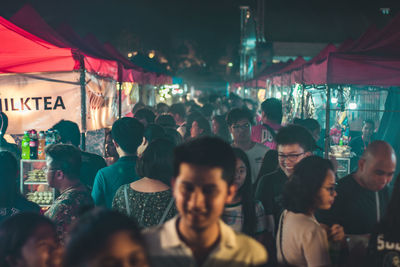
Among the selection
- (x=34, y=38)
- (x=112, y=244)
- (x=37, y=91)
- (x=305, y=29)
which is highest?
(x=305, y=29)

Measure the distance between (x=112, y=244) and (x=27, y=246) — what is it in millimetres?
792

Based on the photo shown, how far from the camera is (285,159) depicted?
13.3 feet

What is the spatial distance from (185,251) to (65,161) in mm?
2059

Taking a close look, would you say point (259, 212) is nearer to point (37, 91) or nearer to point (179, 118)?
point (37, 91)

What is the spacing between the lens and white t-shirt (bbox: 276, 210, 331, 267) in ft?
8.57

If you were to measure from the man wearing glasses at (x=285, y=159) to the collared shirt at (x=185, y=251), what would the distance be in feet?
5.96

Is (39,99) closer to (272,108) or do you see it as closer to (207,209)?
(272,108)

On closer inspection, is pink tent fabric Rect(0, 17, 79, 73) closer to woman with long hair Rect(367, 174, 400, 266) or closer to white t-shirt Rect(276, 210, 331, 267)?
white t-shirt Rect(276, 210, 331, 267)

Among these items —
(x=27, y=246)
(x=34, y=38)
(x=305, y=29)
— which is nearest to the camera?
(x=27, y=246)

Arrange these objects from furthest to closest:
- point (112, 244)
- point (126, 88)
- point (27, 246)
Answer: point (126, 88) → point (27, 246) → point (112, 244)

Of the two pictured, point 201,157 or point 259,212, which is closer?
point 201,157

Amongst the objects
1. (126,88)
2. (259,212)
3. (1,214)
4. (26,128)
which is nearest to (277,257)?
(259,212)

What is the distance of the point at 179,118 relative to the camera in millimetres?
10680

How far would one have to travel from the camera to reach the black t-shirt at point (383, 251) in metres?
2.75
